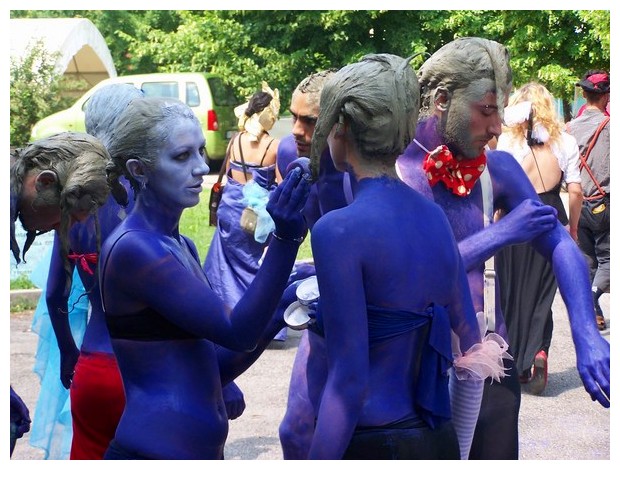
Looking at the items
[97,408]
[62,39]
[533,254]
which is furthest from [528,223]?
[62,39]

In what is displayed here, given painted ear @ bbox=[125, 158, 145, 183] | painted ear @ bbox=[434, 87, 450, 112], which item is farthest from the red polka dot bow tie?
painted ear @ bbox=[125, 158, 145, 183]

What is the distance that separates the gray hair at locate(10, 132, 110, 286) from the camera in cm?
307

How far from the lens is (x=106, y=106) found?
4062mm

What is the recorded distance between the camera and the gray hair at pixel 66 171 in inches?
121

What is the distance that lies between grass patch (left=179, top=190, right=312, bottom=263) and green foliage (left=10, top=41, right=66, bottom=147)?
6.60 metres

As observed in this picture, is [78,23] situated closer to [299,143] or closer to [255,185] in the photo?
[255,185]

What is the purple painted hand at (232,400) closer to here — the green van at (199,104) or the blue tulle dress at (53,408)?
the blue tulle dress at (53,408)

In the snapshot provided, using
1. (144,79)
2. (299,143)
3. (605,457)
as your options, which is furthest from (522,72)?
(299,143)

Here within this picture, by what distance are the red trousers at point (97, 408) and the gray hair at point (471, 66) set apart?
1.44m

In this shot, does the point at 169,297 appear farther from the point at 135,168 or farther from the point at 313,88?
the point at 313,88

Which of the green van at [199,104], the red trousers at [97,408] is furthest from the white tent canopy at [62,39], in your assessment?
the red trousers at [97,408]

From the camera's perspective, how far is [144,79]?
822 inches

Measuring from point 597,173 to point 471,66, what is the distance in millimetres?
6028

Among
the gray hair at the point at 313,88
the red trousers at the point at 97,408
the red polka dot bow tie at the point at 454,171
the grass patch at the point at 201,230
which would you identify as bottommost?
the grass patch at the point at 201,230
